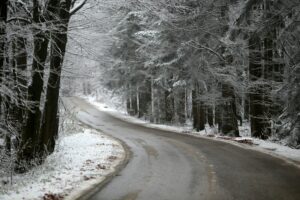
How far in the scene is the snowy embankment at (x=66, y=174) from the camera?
975cm

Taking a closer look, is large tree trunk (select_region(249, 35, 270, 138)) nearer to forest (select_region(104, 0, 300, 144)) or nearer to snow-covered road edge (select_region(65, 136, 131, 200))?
forest (select_region(104, 0, 300, 144))

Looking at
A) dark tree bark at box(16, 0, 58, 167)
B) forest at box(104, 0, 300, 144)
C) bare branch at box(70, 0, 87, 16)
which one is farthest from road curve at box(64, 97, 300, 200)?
bare branch at box(70, 0, 87, 16)

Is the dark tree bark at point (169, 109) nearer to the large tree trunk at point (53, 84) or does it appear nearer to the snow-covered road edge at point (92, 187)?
the large tree trunk at point (53, 84)

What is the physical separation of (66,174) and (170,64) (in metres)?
16.9

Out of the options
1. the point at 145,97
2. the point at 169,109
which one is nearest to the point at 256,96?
the point at 169,109

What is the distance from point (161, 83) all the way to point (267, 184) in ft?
76.6

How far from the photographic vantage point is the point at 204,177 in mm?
11695

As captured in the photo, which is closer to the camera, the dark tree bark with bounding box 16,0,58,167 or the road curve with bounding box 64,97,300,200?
the road curve with bounding box 64,97,300,200

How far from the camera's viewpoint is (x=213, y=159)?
49.3 feet

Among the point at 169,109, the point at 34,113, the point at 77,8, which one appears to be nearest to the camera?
the point at 34,113

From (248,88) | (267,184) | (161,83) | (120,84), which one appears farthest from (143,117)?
(267,184)

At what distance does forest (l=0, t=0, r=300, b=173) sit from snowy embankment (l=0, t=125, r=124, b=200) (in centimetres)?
82

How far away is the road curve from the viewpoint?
9.64m

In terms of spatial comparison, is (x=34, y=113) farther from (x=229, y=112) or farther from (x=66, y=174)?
(x=229, y=112)
